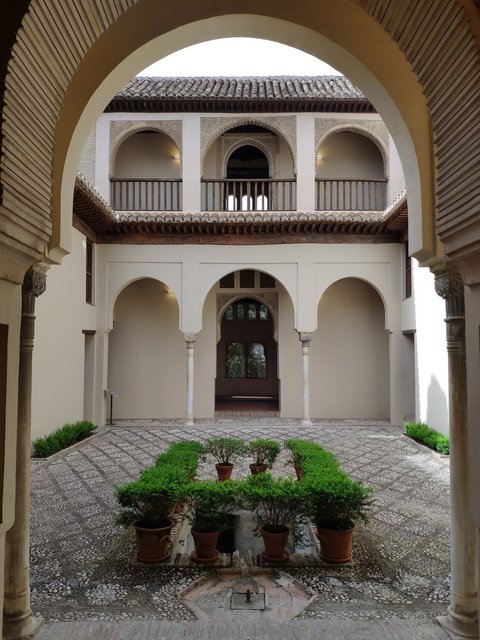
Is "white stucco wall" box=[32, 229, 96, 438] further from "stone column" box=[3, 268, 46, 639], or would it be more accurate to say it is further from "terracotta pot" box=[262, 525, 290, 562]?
"terracotta pot" box=[262, 525, 290, 562]

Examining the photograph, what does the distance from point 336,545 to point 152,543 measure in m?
1.84

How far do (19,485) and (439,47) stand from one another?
3851 mm

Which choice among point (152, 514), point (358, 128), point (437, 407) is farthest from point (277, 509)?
point (358, 128)

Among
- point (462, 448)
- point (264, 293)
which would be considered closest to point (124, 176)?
point (264, 293)

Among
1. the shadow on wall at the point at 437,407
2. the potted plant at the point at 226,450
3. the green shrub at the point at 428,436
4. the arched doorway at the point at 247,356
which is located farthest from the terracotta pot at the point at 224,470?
the arched doorway at the point at 247,356

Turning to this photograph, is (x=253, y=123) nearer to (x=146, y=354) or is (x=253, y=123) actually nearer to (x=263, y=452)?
(x=146, y=354)

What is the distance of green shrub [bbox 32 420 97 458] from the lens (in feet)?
30.5

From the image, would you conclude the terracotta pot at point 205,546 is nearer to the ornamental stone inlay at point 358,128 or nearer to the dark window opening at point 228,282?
the dark window opening at point 228,282

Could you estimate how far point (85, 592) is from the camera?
4.14 meters

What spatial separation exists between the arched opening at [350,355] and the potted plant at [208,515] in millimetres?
10507

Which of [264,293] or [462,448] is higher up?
[264,293]

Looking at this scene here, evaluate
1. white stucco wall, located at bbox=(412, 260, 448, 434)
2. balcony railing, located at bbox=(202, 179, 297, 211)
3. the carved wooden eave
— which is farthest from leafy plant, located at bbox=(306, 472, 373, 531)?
balcony railing, located at bbox=(202, 179, 297, 211)

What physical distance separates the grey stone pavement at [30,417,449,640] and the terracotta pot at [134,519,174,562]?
0.10 m

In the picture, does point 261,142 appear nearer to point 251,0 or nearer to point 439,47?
point 251,0
